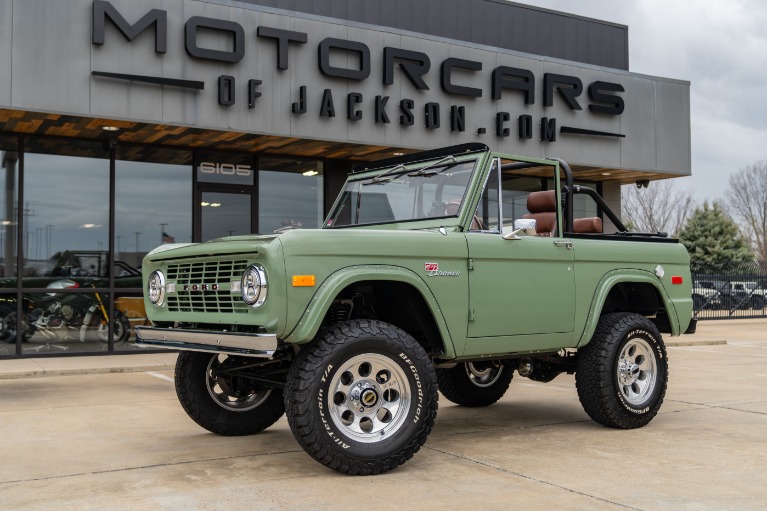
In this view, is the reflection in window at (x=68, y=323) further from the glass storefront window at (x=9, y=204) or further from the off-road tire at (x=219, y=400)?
the off-road tire at (x=219, y=400)

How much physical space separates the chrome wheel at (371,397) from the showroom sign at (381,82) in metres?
8.14

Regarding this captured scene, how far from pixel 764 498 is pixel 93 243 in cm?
1171

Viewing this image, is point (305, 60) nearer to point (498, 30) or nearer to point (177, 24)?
point (177, 24)

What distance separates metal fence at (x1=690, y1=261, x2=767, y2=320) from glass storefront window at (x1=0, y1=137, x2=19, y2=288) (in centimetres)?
2087

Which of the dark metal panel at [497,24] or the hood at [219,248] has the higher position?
the dark metal panel at [497,24]

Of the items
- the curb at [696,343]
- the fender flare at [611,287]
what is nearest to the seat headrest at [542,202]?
the fender flare at [611,287]

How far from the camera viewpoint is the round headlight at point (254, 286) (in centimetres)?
525

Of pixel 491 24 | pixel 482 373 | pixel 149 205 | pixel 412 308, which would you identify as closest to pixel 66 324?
pixel 149 205

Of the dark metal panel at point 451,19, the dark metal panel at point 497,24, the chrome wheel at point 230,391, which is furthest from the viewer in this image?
the dark metal panel at point 451,19

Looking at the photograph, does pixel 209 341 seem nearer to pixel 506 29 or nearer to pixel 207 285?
pixel 207 285

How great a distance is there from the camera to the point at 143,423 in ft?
24.9

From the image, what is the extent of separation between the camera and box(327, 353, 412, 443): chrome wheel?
5.44m

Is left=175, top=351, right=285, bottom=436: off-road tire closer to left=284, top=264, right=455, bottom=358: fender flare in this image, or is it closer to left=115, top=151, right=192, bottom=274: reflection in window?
left=284, top=264, right=455, bottom=358: fender flare

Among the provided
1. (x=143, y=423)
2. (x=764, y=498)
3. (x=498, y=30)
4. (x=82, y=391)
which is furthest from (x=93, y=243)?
(x=764, y=498)
